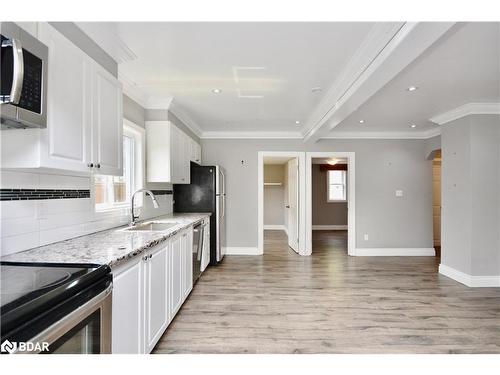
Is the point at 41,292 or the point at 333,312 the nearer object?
the point at 41,292

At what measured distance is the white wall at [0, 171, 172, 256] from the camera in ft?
4.97

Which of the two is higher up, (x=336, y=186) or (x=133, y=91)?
(x=133, y=91)

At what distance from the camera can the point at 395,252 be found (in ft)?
17.9

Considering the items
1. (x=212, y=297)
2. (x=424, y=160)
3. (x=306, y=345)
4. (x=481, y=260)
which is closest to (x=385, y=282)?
(x=481, y=260)

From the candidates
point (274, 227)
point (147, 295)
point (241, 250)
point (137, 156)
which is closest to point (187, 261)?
point (147, 295)

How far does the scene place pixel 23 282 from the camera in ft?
3.66

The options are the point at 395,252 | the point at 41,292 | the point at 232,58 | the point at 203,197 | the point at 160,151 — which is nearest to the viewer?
the point at 41,292

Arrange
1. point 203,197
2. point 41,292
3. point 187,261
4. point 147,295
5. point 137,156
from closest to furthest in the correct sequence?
point 41,292
point 147,295
point 187,261
point 137,156
point 203,197

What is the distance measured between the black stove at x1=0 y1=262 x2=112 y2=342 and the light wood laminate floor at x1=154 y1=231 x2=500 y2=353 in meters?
1.25

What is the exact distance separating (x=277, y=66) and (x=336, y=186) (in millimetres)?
7297


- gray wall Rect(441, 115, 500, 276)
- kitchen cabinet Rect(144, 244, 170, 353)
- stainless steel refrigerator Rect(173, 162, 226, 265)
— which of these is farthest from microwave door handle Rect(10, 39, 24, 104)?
gray wall Rect(441, 115, 500, 276)

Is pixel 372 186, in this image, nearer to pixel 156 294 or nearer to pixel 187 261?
pixel 187 261
